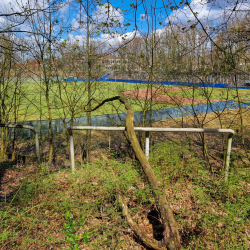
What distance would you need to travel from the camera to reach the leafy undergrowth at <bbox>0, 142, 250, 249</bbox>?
7.64 ft

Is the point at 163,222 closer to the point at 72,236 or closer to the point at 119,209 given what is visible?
the point at 119,209

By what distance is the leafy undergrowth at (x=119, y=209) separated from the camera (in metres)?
2.33

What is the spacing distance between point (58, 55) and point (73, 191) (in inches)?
139

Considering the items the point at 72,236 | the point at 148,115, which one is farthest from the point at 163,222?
the point at 148,115

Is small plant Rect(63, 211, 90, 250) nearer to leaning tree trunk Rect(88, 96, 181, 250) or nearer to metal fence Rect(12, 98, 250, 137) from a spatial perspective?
leaning tree trunk Rect(88, 96, 181, 250)

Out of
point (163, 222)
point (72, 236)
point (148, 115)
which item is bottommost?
point (163, 222)

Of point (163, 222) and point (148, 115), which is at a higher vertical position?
point (148, 115)

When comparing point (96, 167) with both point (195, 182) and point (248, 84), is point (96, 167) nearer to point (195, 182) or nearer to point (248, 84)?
→ point (195, 182)

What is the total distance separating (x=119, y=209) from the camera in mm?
2836

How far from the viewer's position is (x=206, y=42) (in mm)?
4574

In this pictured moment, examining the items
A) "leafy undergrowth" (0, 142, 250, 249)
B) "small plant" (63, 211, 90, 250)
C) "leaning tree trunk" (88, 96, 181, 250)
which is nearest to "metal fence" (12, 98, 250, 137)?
"leafy undergrowth" (0, 142, 250, 249)

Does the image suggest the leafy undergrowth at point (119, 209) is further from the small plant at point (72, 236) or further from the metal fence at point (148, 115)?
the metal fence at point (148, 115)

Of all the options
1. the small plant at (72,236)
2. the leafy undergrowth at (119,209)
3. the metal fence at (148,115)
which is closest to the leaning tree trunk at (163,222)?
the leafy undergrowth at (119,209)

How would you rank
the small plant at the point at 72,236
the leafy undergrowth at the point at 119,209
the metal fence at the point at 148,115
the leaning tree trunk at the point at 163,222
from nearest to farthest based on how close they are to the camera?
the small plant at the point at 72,236, the leaning tree trunk at the point at 163,222, the leafy undergrowth at the point at 119,209, the metal fence at the point at 148,115
